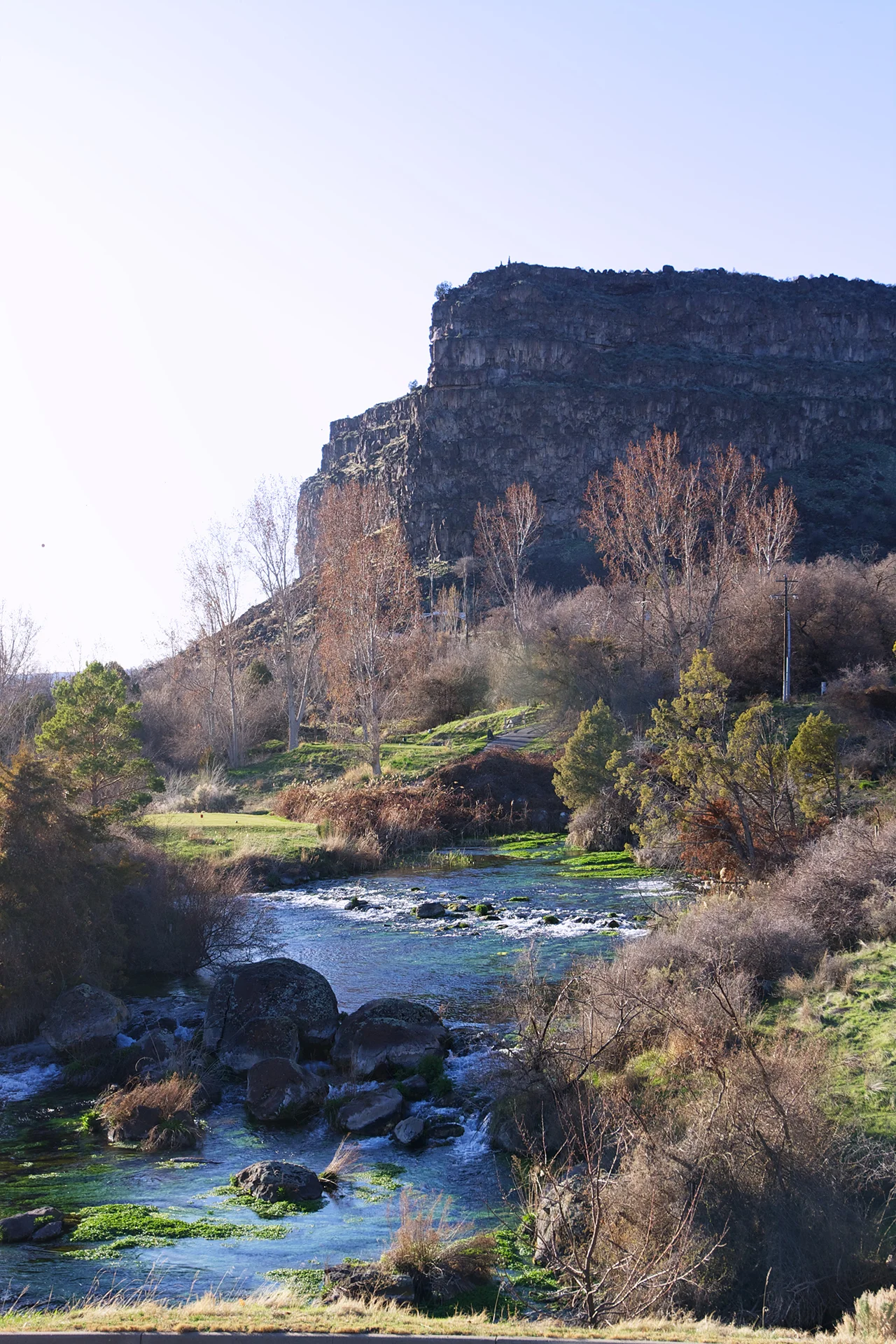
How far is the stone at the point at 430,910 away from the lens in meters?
24.8

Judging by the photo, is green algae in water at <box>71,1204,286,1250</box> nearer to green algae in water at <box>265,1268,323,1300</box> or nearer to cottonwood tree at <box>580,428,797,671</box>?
green algae in water at <box>265,1268,323,1300</box>

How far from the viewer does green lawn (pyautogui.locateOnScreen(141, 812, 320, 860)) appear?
29.5m

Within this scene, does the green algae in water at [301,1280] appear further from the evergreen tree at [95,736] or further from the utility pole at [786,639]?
the utility pole at [786,639]

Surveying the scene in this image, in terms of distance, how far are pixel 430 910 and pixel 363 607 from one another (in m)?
22.3

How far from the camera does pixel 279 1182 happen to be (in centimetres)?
1109

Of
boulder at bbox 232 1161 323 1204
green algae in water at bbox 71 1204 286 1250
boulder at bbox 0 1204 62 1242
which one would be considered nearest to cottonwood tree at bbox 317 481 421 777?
boulder at bbox 232 1161 323 1204

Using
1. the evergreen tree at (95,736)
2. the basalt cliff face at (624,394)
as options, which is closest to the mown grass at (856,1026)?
the evergreen tree at (95,736)

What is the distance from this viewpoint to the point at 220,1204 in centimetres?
1084

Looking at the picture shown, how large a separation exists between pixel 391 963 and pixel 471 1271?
11.4 m

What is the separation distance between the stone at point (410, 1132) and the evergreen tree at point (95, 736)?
33.2 feet

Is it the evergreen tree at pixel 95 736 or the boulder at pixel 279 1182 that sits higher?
the evergreen tree at pixel 95 736

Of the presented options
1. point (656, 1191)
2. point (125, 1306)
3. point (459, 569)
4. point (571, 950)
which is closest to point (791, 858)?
point (571, 950)

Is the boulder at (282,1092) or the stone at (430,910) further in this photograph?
the stone at (430,910)

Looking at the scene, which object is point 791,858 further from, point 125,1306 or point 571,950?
point 125,1306
